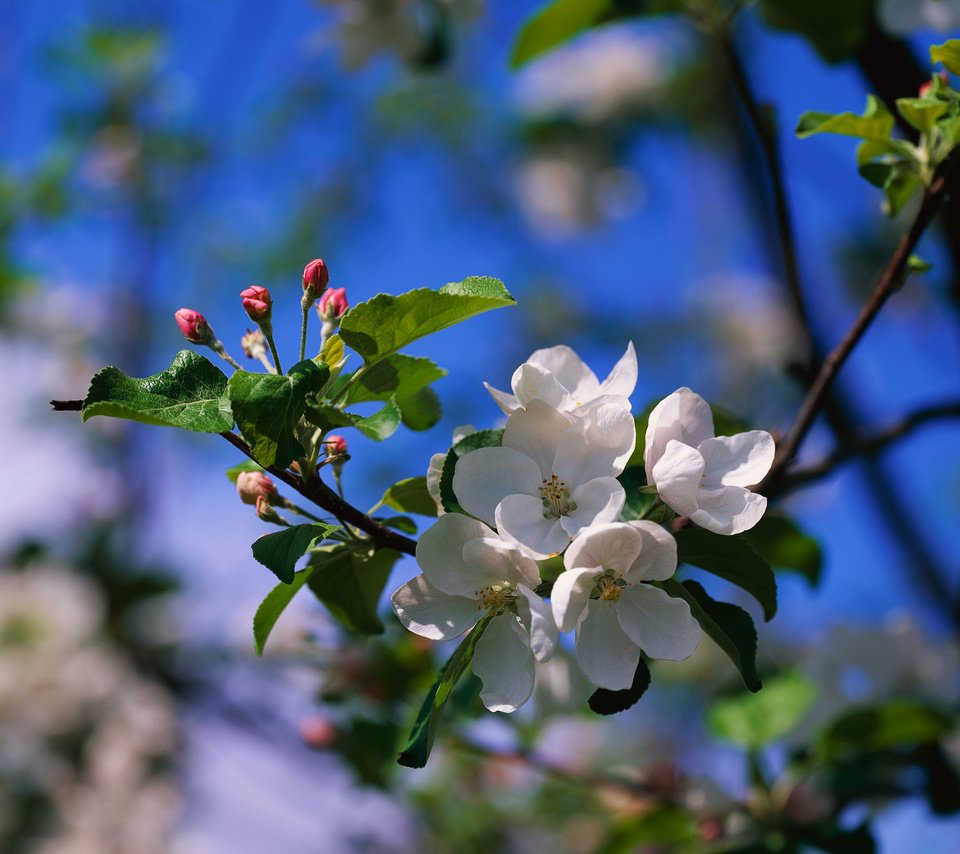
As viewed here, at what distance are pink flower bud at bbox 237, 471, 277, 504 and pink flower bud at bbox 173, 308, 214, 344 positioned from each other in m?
0.11

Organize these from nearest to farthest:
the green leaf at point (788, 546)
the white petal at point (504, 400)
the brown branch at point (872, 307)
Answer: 1. the white petal at point (504, 400)
2. the brown branch at point (872, 307)
3. the green leaf at point (788, 546)

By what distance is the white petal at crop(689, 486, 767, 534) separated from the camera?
63cm

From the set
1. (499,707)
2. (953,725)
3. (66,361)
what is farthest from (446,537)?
(66,361)

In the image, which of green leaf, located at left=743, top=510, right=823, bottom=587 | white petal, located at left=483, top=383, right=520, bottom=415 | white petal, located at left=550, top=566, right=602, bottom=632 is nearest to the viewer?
white petal, located at left=550, top=566, right=602, bottom=632

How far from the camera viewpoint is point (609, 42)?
5.52m

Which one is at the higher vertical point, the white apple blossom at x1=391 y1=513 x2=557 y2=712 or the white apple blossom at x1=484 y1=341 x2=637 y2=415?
the white apple blossom at x1=484 y1=341 x2=637 y2=415

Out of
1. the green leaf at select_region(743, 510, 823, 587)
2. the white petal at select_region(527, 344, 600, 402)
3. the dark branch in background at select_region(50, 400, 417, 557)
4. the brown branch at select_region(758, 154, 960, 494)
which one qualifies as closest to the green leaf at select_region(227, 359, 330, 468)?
the dark branch in background at select_region(50, 400, 417, 557)

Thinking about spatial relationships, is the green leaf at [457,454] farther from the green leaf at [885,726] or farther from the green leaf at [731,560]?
the green leaf at [885,726]

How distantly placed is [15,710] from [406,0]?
3.60 metres

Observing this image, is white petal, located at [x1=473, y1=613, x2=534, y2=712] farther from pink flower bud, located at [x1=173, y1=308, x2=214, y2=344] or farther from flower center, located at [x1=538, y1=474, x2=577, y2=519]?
pink flower bud, located at [x1=173, y1=308, x2=214, y2=344]

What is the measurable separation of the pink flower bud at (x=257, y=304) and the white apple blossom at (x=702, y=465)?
0.30 meters

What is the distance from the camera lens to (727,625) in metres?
0.68

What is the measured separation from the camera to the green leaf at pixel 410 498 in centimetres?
74

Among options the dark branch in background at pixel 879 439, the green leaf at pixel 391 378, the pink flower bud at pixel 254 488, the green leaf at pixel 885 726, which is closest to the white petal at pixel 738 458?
the green leaf at pixel 391 378
